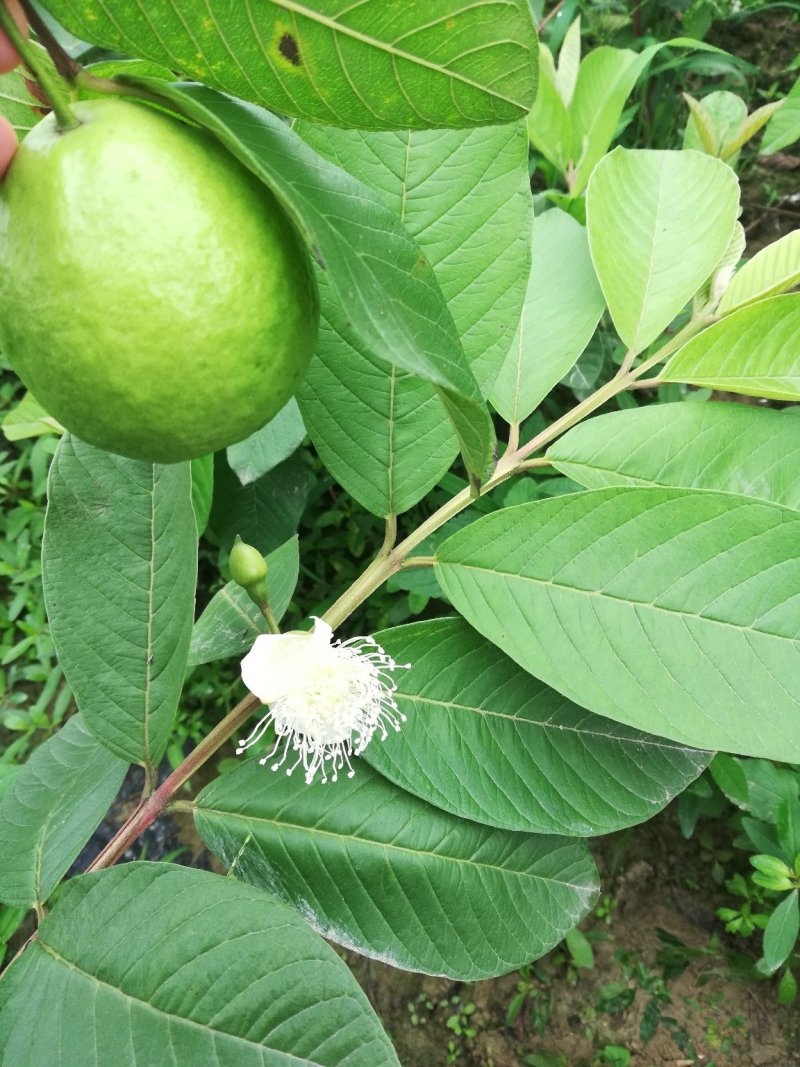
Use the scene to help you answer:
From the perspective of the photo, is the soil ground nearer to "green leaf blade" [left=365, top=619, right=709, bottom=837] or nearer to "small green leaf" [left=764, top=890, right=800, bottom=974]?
"small green leaf" [left=764, top=890, right=800, bottom=974]

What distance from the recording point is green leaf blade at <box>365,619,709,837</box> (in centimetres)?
84

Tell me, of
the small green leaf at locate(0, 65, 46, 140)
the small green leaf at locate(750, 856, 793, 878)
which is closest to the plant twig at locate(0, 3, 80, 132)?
the small green leaf at locate(0, 65, 46, 140)

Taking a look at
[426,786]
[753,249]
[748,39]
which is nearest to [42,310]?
[426,786]

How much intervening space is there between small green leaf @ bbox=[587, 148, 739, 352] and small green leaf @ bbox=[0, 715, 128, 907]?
2.88 ft

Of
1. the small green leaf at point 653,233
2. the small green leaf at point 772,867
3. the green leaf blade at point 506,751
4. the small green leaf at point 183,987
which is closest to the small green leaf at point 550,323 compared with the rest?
the small green leaf at point 653,233

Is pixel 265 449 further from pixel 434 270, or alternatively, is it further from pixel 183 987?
pixel 183 987

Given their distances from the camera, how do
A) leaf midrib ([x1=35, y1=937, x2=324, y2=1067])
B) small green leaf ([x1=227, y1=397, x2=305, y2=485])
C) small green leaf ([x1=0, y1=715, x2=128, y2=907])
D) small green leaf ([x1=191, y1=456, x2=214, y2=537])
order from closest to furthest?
leaf midrib ([x1=35, y1=937, x2=324, y2=1067]) < small green leaf ([x1=0, y1=715, x2=128, y2=907]) < small green leaf ([x1=191, y1=456, x2=214, y2=537]) < small green leaf ([x1=227, y1=397, x2=305, y2=485])

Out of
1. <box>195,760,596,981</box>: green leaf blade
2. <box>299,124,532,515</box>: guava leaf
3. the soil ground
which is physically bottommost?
the soil ground

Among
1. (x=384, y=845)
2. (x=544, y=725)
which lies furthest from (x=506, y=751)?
(x=384, y=845)

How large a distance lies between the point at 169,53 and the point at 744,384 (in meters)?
0.69

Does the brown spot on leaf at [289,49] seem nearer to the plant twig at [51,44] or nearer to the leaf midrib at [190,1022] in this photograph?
the plant twig at [51,44]

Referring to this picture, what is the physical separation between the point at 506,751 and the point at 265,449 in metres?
0.70

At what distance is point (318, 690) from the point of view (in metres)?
0.83

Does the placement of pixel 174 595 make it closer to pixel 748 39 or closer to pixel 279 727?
pixel 279 727
